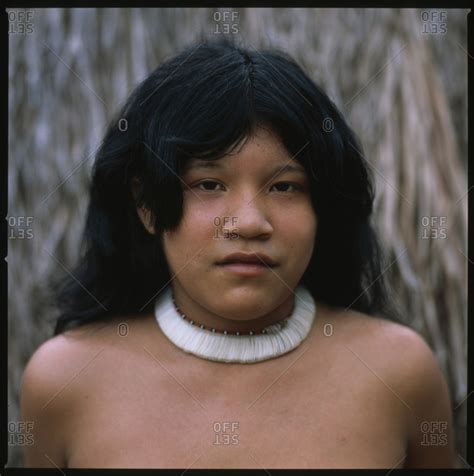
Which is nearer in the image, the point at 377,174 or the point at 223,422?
the point at 223,422

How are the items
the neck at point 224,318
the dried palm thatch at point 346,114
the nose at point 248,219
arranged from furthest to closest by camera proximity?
the dried palm thatch at point 346,114
the neck at point 224,318
the nose at point 248,219

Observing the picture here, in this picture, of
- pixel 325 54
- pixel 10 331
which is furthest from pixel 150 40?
pixel 10 331

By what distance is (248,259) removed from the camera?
110 centimetres

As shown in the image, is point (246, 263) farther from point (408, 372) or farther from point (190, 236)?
point (408, 372)

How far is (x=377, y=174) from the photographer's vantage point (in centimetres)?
191

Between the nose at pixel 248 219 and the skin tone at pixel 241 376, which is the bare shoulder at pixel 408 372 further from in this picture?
the nose at pixel 248 219

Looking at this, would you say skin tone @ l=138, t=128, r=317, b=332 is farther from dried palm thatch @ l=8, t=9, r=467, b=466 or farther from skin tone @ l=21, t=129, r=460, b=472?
dried palm thatch @ l=8, t=9, r=467, b=466

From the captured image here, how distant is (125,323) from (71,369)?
115mm

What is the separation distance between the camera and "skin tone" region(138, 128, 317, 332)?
1088 mm

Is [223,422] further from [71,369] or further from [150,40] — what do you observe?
[150,40]

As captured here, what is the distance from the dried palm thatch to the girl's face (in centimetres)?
81

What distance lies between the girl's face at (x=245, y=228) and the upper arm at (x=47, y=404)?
297 millimetres

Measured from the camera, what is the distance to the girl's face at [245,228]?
1.09 meters

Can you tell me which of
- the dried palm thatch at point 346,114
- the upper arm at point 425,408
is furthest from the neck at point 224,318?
the dried palm thatch at point 346,114
